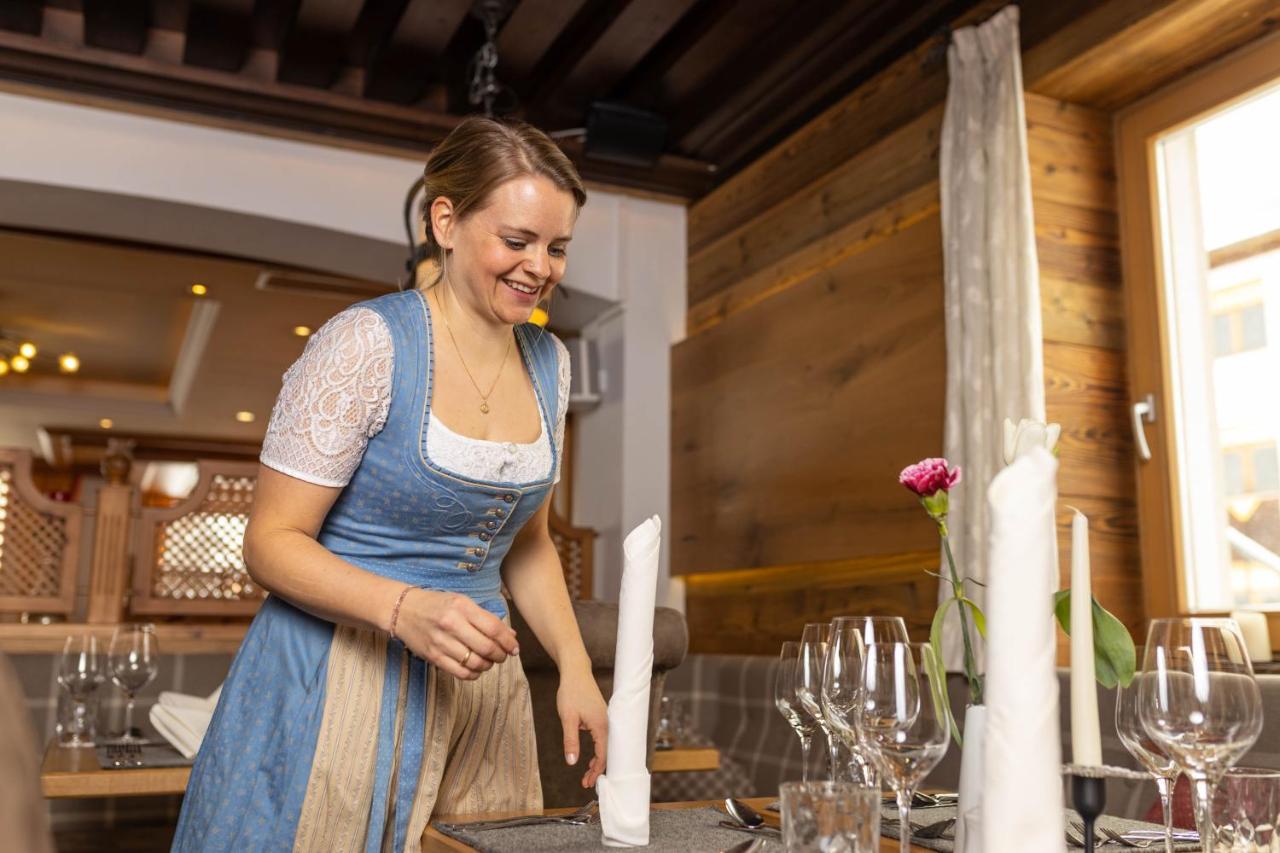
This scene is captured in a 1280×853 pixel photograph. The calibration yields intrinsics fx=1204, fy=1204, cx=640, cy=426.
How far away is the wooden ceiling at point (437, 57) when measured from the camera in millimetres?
3719

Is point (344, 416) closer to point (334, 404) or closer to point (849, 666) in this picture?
point (334, 404)

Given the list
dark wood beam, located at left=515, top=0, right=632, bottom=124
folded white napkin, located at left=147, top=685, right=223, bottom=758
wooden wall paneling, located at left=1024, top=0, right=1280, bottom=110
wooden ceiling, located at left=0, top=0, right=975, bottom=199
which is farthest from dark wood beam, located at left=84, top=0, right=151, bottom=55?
wooden wall paneling, located at left=1024, top=0, right=1280, bottom=110

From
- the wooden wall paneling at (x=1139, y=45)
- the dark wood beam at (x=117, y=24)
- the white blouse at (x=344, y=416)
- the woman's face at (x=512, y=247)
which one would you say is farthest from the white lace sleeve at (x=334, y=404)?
the dark wood beam at (x=117, y=24)

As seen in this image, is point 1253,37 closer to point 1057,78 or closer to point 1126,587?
point 1057,78

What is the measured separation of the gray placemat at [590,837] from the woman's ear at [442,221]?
71 centimetres

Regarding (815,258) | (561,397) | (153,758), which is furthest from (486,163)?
(815,258)

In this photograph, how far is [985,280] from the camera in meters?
3.02

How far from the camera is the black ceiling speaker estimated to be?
4359 mm

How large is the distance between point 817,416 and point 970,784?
282 cm

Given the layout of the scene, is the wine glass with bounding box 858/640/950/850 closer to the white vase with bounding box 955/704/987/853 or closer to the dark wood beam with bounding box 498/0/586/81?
the white vase with bounding box 955/704/987/853

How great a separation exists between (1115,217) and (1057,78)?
1.33 feet

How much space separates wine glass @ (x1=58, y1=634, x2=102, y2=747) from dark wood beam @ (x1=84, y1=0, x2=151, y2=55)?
7.31 feet

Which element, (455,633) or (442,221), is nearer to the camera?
(455,633)


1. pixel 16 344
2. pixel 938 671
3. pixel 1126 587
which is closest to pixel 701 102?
pixel 1126 587
